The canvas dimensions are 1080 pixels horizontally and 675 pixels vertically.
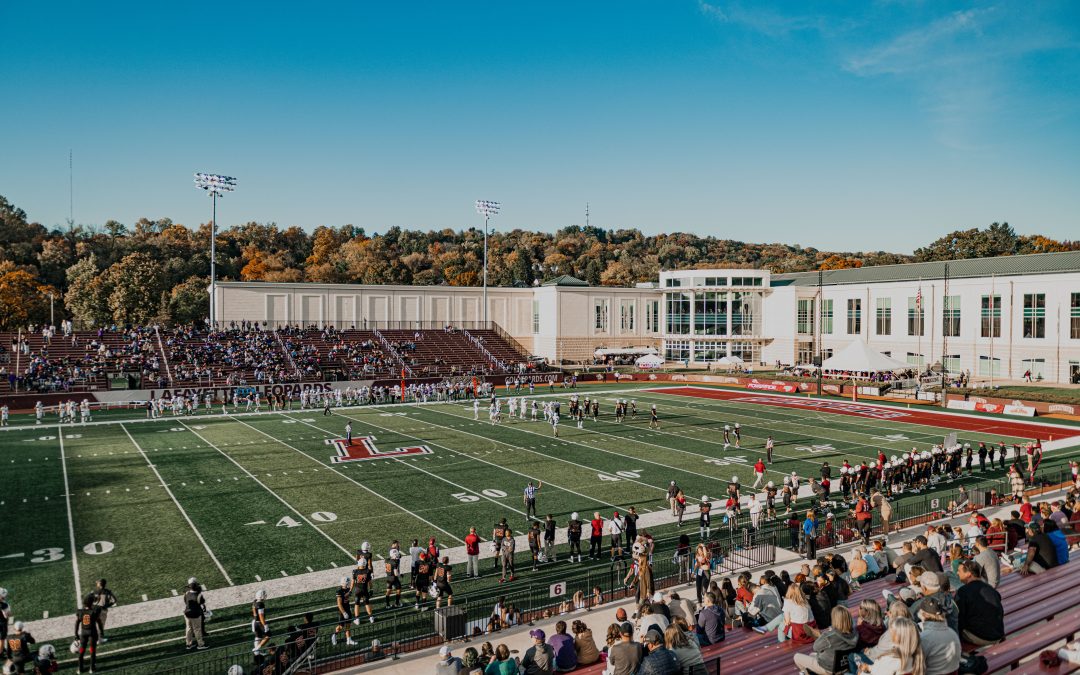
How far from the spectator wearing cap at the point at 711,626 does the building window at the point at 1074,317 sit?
5622cm

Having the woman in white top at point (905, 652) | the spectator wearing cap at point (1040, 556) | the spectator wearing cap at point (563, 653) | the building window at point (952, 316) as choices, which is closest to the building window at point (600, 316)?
the building window at point (952, 316)

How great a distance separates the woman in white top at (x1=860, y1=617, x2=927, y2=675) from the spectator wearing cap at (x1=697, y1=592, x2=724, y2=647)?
12.0 feet

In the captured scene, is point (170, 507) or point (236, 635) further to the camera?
point (170, 507)

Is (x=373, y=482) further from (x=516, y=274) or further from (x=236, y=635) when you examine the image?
(x=516, y=274)

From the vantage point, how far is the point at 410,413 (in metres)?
44.8

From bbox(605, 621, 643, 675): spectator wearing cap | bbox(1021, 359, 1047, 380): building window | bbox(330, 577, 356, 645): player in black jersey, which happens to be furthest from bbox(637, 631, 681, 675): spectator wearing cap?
bbox(1021, 359, 1047, 380): building window

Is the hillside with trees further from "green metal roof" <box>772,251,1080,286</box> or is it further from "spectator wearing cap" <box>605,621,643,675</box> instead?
"spectator wearing cap" <box>605,621,643,675</box>

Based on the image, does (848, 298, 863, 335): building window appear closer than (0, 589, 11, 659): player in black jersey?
No

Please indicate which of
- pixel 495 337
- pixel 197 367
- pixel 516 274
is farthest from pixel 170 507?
pixel 516 274

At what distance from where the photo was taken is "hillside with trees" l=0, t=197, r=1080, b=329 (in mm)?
83812

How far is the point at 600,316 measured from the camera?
79.1 meters

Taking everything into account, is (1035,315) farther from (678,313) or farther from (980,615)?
(980,615)

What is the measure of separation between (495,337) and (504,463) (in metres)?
47.1

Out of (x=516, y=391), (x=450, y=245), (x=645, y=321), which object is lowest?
(x=516, y=391)
